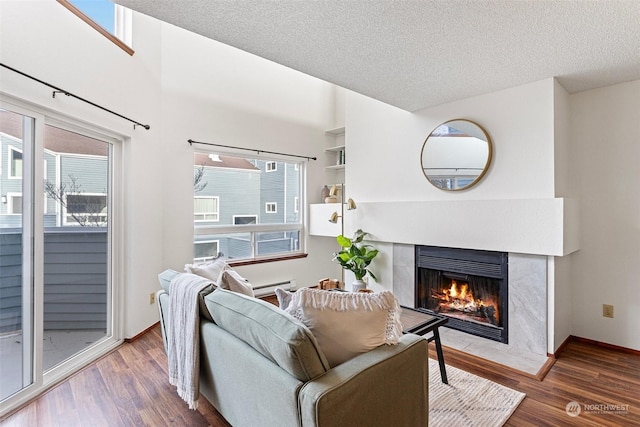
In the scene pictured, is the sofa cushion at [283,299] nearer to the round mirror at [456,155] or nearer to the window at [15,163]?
the window at [15,163]

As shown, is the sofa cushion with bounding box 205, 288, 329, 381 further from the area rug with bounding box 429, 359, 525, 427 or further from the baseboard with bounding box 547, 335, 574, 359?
the baseboard with bounding box 547, 335, 574, 359

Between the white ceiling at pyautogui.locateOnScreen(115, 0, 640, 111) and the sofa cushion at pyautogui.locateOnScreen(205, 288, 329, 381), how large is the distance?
1549 millimetres

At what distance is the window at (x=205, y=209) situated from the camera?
394 centimetres

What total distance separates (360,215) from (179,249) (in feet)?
7.06

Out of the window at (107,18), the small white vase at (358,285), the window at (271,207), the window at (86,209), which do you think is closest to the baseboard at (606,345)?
the small white vase at (358,285)

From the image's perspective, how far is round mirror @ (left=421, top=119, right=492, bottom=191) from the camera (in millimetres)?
3020

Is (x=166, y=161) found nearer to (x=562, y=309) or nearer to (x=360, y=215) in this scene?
(x=360, y=215)

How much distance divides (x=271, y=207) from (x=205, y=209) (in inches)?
37.7

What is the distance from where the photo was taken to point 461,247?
3059 millimetres

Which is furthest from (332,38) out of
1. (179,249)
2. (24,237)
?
(179,249)

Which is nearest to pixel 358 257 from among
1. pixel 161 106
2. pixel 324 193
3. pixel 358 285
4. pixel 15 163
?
pixel 358 285

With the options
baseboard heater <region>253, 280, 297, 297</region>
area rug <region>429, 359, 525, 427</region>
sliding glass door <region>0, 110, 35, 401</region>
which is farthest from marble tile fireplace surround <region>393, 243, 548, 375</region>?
sliding glass door <region>0, 110, 35, 401</region>

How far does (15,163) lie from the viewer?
2.05 metres

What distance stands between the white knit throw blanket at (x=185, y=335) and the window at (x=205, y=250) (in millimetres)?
1887
